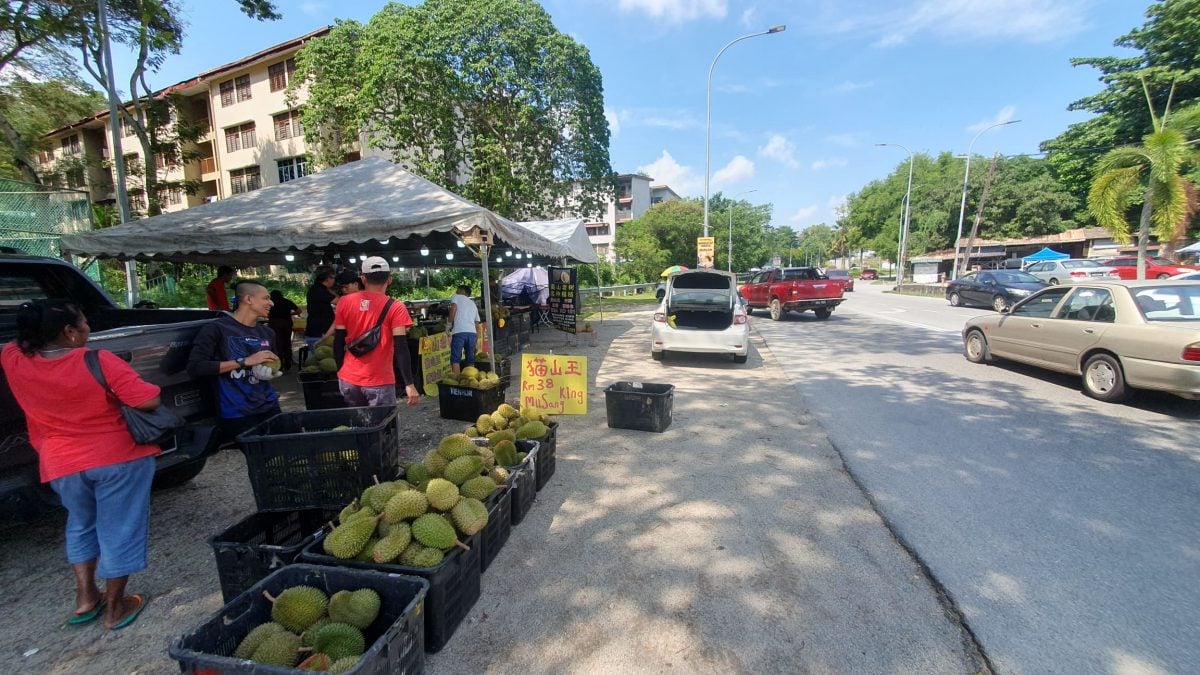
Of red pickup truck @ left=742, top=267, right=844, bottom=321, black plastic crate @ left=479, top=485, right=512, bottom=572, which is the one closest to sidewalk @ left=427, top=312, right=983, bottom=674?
black plastic crate @ left=479, top=485, right=512, bottom=572

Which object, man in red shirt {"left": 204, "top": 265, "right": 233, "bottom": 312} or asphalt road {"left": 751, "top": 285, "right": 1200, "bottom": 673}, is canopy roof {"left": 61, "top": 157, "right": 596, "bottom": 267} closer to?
man in red shirt {"left": 204, "top": 265, "right": 233, "bottom": 312}

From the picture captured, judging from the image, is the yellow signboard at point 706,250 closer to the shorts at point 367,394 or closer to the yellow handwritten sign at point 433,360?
the yellow handwritten sign at point 433,360

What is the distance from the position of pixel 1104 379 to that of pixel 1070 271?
879 inches

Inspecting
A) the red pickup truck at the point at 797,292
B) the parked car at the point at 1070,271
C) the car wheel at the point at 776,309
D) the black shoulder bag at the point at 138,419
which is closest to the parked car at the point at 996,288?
the parked car at the point at 1070,271

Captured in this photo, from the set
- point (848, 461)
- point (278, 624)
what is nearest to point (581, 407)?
point (848, 461)

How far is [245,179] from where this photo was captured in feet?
105

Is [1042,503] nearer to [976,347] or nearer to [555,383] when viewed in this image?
[555,383]

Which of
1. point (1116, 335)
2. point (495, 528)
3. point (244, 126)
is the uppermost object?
point (244, 126)

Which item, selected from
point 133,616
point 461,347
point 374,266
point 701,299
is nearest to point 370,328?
point 374,266

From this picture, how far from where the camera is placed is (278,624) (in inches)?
74.5

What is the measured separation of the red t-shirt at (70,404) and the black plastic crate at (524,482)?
207 centimetres

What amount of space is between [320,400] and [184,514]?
243 centimetres

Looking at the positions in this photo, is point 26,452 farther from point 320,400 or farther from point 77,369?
point 320,400

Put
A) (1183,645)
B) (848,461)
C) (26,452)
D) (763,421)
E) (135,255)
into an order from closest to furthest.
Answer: (1183,645)
(26,452)
(848,461)
(763,421)
(135,255)
